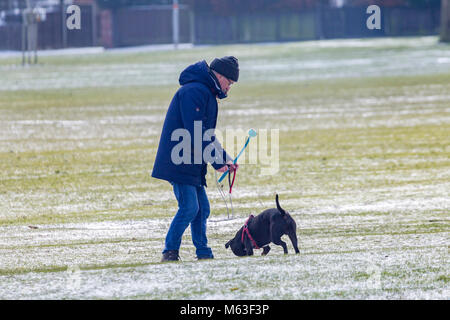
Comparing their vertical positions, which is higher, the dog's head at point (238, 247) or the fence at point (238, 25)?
the fence at point (238, 25)

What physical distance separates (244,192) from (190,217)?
556 cm

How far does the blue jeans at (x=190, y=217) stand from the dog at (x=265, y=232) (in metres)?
0.36

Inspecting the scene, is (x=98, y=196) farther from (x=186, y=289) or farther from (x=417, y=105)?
(x=417, y=105)

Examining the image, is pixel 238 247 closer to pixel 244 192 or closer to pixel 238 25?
pixel 244 192

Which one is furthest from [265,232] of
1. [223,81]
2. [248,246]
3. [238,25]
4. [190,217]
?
[238,25]

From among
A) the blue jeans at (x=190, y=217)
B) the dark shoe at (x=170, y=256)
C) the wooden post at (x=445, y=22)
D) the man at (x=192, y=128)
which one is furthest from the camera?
the wooden post at (x=445, y=22)

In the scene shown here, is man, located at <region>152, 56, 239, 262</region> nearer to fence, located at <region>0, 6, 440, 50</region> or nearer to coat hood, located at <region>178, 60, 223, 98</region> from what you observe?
coat hood, located at <region>178, 60, 223, 98</region>

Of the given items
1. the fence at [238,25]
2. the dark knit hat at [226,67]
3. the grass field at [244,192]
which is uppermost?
the fence at [238,25]

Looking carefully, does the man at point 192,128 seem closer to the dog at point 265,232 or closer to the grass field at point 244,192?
the dog at point 265,232

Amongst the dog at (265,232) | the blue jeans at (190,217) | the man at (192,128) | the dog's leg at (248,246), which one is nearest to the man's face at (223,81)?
the man at (192,128)

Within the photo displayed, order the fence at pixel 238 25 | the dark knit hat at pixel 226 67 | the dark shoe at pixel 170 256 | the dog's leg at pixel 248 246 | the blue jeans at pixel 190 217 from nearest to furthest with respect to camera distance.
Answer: the dark knit hat at pixel 226 67
the blue jeans at pixel 190 217
the dark shoe at pixel 170 256
the dog's leg at pixel 248 246
the fence at pixel 238 25

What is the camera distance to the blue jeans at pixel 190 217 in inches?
310

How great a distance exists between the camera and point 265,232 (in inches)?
321

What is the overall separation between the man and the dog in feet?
1.95
